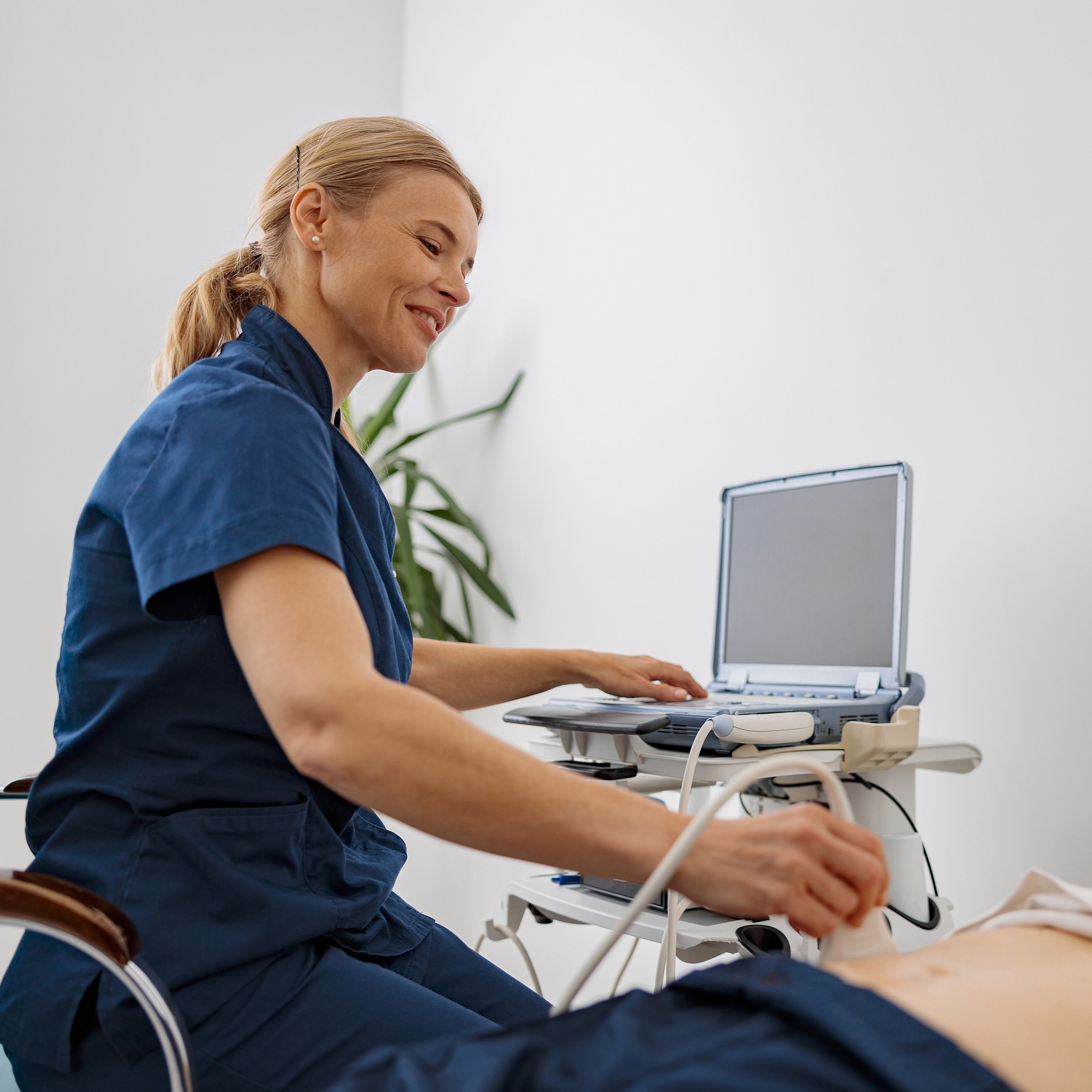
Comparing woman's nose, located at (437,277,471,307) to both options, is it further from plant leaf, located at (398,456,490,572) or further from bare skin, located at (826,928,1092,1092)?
plant leaf, located at (398,456,490,572)

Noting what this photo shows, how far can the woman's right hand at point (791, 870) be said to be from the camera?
61 centimetres

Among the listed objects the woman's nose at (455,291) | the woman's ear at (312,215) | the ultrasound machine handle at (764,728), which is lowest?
the ultrasound machine handle at (764,728)

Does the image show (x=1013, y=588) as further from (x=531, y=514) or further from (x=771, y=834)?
(x=531, y=514)

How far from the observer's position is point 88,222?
2746 mm

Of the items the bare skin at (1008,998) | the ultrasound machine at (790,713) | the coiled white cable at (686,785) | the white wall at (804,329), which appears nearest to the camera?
the bare skin at (1008,998)

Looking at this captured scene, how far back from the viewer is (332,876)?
34.4 inches

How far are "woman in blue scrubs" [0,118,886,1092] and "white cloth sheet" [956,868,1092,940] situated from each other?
0.16 metres

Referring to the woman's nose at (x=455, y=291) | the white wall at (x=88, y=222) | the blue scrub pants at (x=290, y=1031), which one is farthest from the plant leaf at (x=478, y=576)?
the blue scrub pants at (x=290, y=1031)

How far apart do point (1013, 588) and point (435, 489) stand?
5.46ft

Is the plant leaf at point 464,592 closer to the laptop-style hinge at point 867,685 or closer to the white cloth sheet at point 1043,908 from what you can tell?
the laptop-style hinge at point 867,685

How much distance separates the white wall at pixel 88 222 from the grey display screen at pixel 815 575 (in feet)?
6.26

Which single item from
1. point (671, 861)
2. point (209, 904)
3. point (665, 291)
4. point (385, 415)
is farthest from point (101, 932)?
point (385, 415)

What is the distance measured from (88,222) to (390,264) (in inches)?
82.8

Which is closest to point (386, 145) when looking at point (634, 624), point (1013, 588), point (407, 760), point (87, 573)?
point (87, 573)
